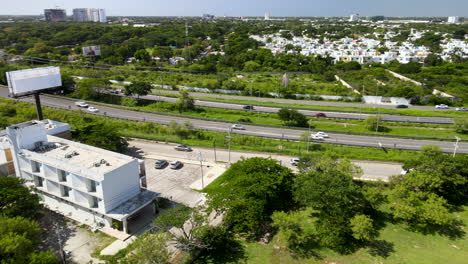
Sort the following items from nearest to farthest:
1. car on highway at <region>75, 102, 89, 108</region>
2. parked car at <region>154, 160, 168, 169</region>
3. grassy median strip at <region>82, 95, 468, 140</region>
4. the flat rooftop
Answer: the flat rooftop, parked car at <region>154, 160, 168, 169</region>, grassy median strip at <region>82, 95, 468, 140</region>, car on highway at <region>75, 102, 89, 108</region>

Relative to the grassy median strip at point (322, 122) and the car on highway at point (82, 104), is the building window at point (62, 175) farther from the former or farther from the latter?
the car on highway at point (82, 104)

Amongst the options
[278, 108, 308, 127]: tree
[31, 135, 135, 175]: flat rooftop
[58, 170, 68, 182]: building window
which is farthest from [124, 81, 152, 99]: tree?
[58, 170, 68, 182]: building window

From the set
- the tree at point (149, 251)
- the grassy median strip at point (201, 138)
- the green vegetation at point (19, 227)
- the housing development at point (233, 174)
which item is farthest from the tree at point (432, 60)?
the green vegetation at point (19, 227)

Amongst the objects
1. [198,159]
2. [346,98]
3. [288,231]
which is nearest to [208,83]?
[346,98]

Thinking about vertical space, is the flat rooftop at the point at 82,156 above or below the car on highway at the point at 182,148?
above

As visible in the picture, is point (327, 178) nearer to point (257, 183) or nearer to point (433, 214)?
point (257, 183)

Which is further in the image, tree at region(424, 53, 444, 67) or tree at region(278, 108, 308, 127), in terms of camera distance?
tree at region(424, 53, 444, 67)

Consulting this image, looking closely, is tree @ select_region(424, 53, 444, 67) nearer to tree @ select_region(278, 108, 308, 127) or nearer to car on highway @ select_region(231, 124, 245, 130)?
tree @ select_region(278, 108, 308, 127)
